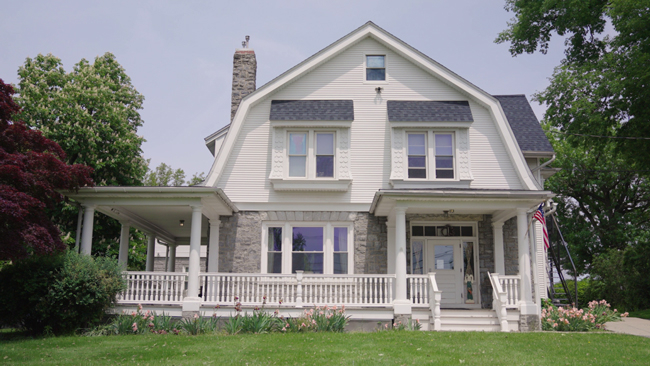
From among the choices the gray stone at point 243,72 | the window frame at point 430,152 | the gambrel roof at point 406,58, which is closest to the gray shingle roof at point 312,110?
the gambrel roof at point 406,58

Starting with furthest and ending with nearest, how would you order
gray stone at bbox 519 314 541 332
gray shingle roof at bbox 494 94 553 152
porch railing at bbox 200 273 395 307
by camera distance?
1. gray shingle roof at bbox 494 94 553 152
2. porch railing at bbox 200 273 395 307
3. gray stone at bbox 519 314 541 332

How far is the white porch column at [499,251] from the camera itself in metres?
14.0

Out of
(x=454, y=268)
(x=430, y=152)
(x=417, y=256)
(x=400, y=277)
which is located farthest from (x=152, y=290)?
(x=430, y=152)

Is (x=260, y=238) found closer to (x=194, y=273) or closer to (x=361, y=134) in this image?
(x=194, y=273)

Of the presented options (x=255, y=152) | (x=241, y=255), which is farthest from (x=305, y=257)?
(x=255, y=152)

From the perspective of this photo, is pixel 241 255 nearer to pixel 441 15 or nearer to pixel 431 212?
pixel 431 212

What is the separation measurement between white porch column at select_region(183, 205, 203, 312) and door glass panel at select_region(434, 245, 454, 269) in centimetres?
646

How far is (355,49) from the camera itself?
15609 mm

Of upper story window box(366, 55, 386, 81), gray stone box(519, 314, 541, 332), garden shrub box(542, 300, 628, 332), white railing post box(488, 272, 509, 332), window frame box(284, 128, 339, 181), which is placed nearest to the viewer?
white railing post box(488, 272, 509, 332)

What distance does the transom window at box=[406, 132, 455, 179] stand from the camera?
14578 millimetres

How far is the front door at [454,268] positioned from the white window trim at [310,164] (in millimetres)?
3076

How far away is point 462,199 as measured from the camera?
1233 cm

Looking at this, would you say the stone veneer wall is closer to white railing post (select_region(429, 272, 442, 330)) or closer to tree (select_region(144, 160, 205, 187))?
white railing post (select_region(429, 272, 442, 330))

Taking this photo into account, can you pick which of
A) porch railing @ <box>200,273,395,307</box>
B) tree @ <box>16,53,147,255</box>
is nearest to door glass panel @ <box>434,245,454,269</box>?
porch railing @ <box>200,273,395,307</box>
